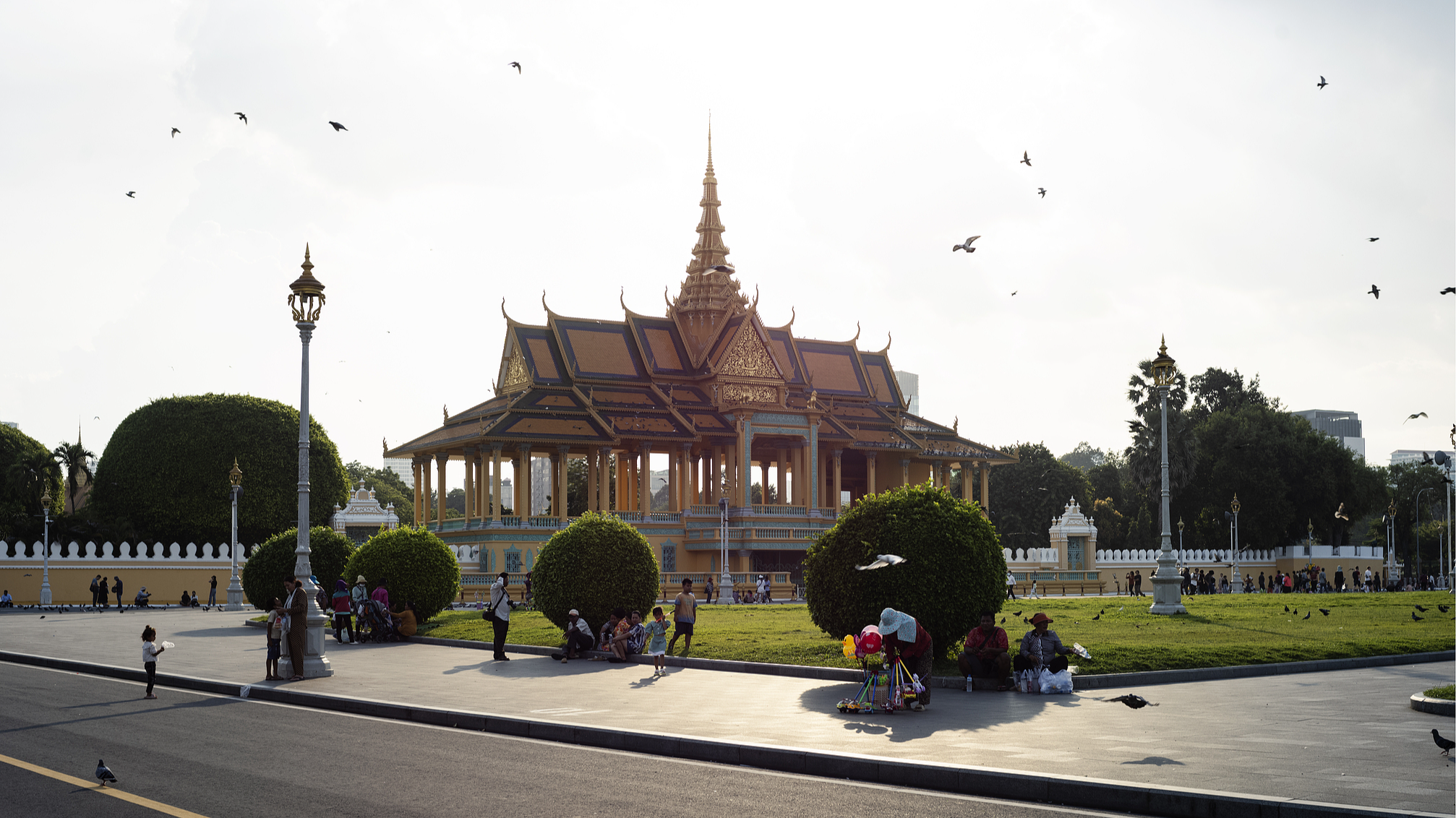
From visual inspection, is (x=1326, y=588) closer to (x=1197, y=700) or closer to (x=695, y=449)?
(x=695, y=449)

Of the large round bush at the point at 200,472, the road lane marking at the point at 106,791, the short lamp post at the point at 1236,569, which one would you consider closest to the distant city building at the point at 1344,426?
the short lamp post at the point at 1236,569

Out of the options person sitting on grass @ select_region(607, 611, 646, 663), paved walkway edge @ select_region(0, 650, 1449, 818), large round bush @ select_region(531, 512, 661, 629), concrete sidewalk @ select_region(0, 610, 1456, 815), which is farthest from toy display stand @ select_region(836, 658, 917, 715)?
large round bush @ select_region(531, 512, 661, 629)

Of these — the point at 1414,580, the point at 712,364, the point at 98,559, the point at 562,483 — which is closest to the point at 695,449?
the point at 712,364

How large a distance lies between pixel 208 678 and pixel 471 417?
41875 millimetres

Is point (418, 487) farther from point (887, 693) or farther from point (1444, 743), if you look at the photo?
point (1444, 743)

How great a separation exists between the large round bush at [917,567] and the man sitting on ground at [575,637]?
5139mm

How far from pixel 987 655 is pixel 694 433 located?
141ft

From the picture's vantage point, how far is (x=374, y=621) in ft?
91.4

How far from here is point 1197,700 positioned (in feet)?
50.7

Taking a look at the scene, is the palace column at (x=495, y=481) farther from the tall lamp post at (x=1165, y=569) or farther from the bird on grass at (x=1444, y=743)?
the bird on grass at (x=1444, y=743)

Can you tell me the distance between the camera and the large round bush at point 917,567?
18.8 m

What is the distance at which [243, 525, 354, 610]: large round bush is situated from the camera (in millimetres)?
33781

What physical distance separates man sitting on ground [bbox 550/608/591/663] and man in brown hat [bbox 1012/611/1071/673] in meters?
8.85

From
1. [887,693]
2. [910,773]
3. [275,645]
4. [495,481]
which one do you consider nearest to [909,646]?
[887,693]
